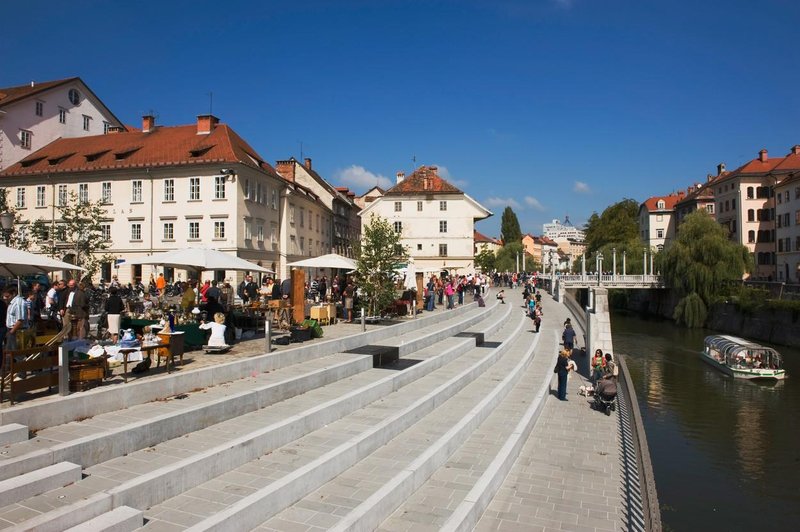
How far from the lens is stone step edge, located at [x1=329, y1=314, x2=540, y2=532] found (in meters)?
6.14

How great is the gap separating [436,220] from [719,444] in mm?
40153

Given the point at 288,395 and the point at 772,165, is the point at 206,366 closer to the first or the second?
the point at 288,395

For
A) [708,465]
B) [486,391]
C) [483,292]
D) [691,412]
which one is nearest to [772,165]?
[483,292]

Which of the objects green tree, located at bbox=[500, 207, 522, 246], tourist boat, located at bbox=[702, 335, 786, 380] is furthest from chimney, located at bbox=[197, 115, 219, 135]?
green tree, located at bbox=[500, 207, 522, 246]

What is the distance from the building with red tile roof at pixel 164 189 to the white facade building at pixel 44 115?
1.61m

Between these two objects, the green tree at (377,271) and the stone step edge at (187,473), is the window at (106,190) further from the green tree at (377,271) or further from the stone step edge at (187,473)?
the stone step edge at (187,473)

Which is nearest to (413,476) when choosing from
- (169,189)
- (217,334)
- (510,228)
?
(217,334)

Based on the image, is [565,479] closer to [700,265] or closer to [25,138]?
[700,265]

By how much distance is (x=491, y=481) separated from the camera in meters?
8.13

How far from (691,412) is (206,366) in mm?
19916

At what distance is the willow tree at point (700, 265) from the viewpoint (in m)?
47.9

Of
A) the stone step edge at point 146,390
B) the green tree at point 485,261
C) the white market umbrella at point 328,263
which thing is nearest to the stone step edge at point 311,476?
the stone step edge at point 146,390

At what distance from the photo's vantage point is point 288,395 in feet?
32.8

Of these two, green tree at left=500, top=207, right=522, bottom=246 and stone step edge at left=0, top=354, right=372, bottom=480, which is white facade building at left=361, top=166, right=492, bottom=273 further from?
green tree at left=500, top=207, right=522, bottom=246
